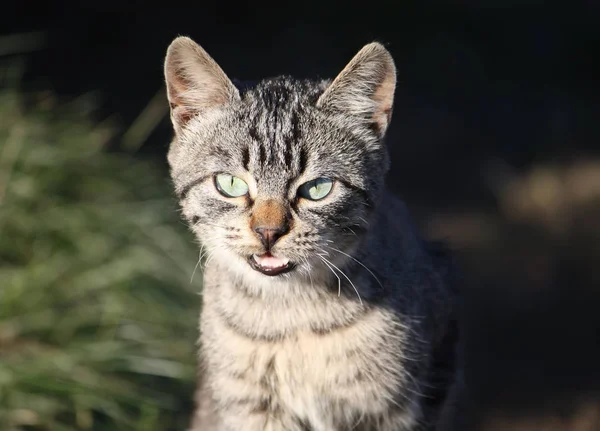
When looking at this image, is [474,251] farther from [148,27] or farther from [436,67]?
[148,27]

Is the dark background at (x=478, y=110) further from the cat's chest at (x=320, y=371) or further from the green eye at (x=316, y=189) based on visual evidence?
the green eye at (x=316, y=189)

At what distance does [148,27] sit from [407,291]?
17.4ft

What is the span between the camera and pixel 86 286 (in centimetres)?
417

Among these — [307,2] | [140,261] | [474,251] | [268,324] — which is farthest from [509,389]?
[307,2]

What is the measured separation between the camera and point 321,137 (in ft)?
8.70

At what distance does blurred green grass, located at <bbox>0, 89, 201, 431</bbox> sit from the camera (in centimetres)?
371

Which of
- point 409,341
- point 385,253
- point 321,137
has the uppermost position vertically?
point 321,137

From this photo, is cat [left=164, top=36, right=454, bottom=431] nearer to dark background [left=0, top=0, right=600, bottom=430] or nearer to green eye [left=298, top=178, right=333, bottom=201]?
green eye [left=298, top=178, right=333, bottom=201]

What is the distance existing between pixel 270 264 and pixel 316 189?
0.89 ft

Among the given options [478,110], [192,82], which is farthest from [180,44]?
[478,110]

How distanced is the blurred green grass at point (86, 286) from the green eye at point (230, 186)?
5.08 feet

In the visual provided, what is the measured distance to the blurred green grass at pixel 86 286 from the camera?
371cm

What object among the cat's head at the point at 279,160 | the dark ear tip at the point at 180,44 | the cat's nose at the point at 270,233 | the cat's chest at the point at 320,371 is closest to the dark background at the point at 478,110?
the cat's chest at the point at 320,371

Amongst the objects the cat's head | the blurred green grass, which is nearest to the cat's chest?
the cat's head
